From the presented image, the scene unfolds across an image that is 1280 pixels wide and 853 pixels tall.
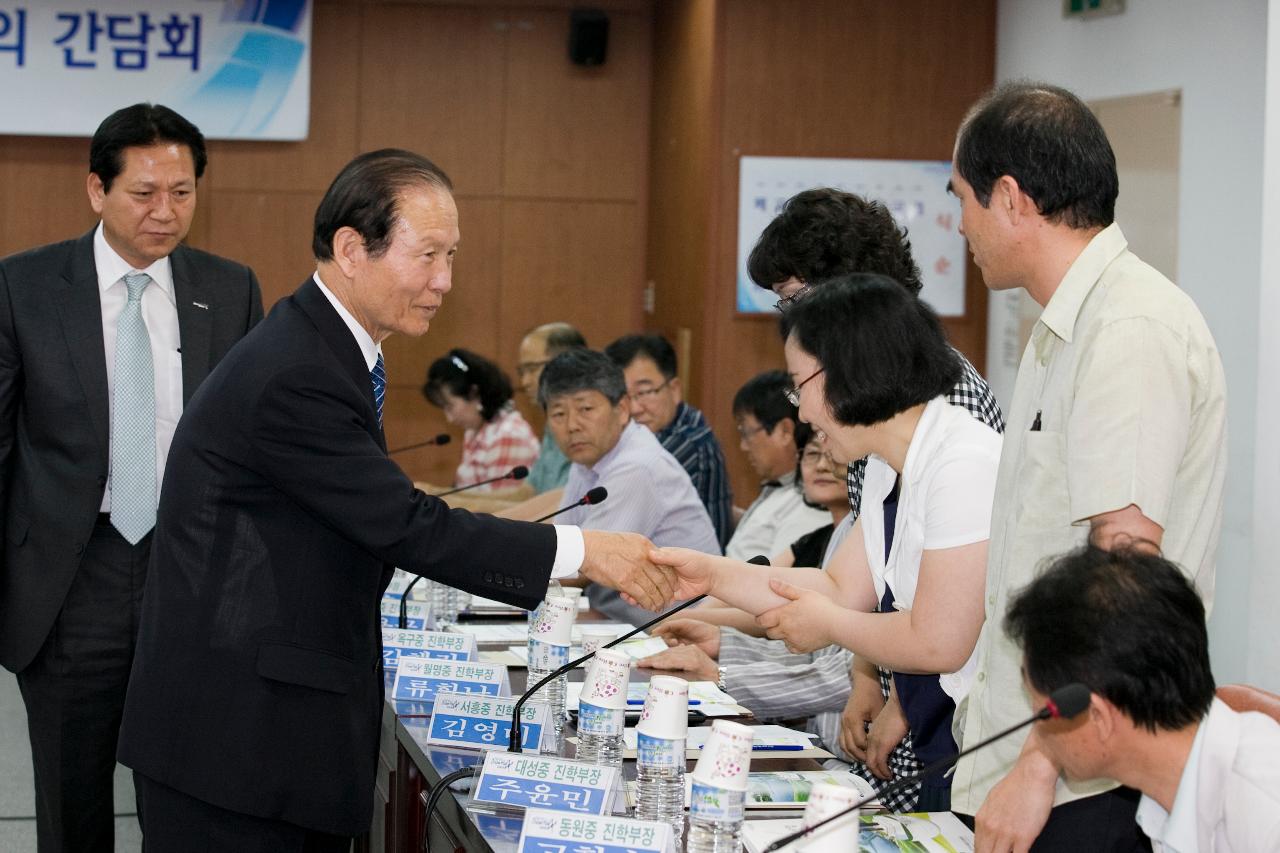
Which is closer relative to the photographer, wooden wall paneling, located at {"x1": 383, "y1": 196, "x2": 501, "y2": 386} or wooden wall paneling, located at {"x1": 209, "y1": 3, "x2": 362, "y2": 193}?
wooden wall paneling, located at {"x1": 209, "y1": 3, "x2": 362, "y2": 193}

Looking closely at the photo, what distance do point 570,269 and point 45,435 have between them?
4.99 m

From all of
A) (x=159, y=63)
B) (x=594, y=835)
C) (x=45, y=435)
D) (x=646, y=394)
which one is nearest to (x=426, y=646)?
(x=45, y=435)

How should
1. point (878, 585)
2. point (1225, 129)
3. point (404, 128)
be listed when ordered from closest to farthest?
1. point (878, 585)
2. point (1225, 129)
3. point (404, 128)

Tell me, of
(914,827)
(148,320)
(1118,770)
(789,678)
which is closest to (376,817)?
(789,678)

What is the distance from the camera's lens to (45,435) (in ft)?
8.95

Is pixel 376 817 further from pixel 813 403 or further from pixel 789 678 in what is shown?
pixel 813 403

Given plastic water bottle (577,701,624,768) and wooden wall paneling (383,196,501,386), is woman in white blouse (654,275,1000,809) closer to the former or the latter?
plastic water bottle (577,701,624,768)

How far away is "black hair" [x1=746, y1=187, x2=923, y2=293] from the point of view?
256 cm

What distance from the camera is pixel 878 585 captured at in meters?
2.38

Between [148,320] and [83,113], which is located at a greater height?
[83,113]

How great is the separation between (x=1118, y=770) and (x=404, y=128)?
6376mm

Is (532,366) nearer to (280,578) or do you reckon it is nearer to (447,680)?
(447,680)

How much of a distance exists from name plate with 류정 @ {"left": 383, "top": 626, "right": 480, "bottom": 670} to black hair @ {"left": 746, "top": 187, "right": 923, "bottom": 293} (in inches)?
38.5

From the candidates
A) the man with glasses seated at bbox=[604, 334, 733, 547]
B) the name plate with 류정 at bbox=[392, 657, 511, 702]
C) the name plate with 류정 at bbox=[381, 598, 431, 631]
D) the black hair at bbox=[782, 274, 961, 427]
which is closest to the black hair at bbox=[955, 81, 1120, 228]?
the black hair at bbox=[782, 274, 961, 427]
